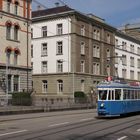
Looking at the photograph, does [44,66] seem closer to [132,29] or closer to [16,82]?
[16,82]

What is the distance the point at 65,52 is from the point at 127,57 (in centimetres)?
2671

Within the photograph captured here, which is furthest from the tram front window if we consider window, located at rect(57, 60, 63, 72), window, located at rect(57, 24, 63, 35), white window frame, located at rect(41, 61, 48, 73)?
white window frame, located at rect(41, 61, 48, 73)

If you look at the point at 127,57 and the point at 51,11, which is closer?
the point at 51,11

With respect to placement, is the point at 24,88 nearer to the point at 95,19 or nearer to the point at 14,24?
the point at 14,24

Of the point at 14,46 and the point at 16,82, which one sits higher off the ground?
the point at 14,46

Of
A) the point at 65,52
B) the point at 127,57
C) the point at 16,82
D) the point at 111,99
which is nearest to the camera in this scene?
the point at 111,99

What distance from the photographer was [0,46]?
176ft

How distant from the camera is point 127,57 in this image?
9481 centimetres

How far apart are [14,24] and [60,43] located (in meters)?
17.7

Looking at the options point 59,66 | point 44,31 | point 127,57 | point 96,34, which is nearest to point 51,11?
point 44,31

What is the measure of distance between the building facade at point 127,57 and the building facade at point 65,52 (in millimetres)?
10325

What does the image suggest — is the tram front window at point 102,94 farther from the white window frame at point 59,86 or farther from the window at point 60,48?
the window at point 60,48

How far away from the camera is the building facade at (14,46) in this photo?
5400 cm

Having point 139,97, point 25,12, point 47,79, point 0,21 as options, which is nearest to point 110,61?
point 47,79
